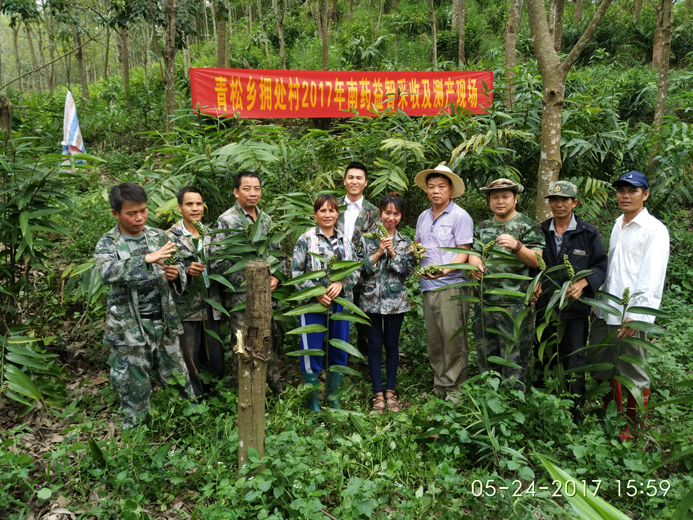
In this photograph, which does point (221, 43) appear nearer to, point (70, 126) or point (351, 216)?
point (70, 126)

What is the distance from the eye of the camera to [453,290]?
320 centimetres

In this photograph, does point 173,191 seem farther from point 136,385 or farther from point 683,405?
point 683,405

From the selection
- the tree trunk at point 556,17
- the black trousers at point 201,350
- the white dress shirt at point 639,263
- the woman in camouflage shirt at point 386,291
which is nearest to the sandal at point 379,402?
the woman in camouflage shirt at point 386,291

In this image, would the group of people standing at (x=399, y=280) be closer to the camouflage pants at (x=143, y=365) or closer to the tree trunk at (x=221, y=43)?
the camouflage pants at (x=143, y=365)

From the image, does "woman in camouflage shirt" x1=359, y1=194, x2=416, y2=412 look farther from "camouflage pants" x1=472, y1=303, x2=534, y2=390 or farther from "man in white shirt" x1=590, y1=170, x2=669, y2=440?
"man in white shirt" x1=590, y1=170, x2=669, y2=440

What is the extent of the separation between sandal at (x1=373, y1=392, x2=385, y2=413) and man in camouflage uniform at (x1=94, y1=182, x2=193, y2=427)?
49.7 inches

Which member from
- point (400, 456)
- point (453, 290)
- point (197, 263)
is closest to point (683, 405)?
point (453, 290)

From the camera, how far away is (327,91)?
6.79 metres

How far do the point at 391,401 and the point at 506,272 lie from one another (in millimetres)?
1183

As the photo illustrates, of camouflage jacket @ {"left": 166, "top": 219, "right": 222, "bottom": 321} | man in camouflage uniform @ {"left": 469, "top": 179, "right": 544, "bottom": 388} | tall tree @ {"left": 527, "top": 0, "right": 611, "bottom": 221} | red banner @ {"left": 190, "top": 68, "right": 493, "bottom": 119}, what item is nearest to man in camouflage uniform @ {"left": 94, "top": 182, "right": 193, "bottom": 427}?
camouflage jacket @ {"left": 166, "top": 219, "right": 222, "bottom": 321}

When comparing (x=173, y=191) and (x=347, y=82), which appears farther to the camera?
(x=347, y=82)

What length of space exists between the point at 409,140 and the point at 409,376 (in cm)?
235

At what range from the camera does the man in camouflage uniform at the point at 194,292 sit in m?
2.94

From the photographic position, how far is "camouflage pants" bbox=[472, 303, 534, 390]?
9.91ft
